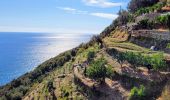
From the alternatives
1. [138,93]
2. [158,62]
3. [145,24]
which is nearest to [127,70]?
[158,62]

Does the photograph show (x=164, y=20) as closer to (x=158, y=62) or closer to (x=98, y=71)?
(x=98, y=71)

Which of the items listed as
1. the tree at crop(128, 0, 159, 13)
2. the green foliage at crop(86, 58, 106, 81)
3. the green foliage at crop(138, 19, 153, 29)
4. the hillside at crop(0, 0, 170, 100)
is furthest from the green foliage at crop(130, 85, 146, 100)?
the tree at crop(128, 0, 159, 13)

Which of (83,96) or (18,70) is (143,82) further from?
(18,70)

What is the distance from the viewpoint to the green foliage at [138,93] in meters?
40.0

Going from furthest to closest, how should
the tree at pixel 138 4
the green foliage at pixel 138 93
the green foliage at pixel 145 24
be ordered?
the tree at pixel 138 4 < the green foliage at pixel 145 24 < the green foliage at pixel 138 93

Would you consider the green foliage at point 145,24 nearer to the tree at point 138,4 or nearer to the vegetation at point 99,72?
the vegetation at point 99,72

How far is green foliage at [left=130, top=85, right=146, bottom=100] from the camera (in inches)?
1575

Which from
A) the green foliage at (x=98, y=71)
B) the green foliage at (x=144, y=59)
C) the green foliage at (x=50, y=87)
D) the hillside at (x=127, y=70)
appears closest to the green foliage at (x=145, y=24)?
the hillside at (x=127, y=70)

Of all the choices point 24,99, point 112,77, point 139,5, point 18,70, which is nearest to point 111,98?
point 112,77

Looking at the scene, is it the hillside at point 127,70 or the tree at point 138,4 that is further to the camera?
the tree at point 138,4

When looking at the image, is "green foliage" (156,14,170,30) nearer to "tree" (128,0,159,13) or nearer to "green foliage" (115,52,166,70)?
"green foliage" (115,52,166,70)

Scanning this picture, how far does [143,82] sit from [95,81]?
9021 mm

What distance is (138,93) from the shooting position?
131ft

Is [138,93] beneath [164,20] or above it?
beneath
